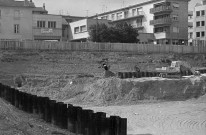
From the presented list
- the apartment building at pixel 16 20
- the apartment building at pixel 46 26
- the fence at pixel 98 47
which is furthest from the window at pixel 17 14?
the fence at pixel 98 47

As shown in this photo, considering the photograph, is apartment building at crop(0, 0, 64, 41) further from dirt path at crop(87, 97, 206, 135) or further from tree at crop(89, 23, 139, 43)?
dirt path at crop(87, 97, 206, 135)

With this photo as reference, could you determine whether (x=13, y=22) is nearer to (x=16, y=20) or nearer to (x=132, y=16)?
(x=16, y=20)

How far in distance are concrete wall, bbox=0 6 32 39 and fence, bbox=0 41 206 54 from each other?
40.4 ft

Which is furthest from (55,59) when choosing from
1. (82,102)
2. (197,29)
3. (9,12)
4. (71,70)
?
(197,29)

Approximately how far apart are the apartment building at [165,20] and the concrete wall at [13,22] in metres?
25.8

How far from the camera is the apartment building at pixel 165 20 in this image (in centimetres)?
7619

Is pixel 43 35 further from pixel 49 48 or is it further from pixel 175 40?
pixel 175 40

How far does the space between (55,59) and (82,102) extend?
24468mm

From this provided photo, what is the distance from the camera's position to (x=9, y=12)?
6681cm

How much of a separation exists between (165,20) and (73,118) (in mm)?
62606

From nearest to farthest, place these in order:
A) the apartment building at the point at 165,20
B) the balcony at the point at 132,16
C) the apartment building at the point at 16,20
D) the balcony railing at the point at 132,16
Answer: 1. the apartment building at the point at 16,20
2. the apartment building at the point at 165,20
3. the balcony at the point at 132,16
4. the balcony railing at the point at 132,16

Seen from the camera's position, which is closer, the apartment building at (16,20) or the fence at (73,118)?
the fence at (73,118)

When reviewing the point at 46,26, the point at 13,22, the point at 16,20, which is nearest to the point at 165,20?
the point at 46,26

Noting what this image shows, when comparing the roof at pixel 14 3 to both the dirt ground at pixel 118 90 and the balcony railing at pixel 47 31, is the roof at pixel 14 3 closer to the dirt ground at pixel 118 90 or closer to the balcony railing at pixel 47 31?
the balcony railing at pixel 47 31
